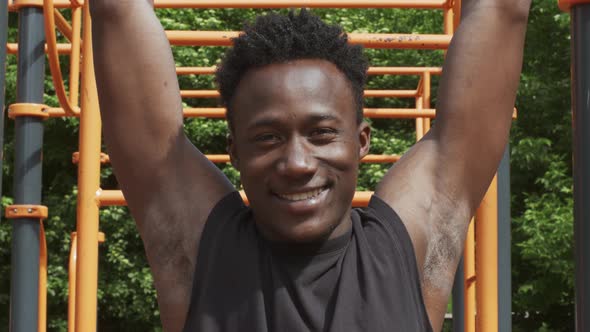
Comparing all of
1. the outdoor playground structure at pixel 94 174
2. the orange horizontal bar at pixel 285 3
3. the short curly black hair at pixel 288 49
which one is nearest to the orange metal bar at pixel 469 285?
the outdoor playground structure at pixel 94 174

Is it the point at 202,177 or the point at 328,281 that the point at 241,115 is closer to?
the point at 202,177

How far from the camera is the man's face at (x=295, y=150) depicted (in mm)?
1668

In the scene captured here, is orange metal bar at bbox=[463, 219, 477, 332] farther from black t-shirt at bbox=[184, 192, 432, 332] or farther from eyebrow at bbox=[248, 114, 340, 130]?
eyebrow at bbox=[248, 114, 340, 130]

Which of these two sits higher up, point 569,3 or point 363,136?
point 569,3

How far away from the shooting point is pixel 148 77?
5.83 feet

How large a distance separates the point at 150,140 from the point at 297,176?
0.30 meters

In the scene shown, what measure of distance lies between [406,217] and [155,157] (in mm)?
485

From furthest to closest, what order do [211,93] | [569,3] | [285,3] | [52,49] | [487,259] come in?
[211,93] < [52,49] < [285,3] < [487,259] < [569,3]

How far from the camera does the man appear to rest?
1670mm

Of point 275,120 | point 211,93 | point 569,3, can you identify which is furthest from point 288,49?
point 211,93

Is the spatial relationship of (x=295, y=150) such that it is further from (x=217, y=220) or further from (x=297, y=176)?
(x=217, y=220)

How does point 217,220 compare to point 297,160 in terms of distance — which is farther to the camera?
point 217,220

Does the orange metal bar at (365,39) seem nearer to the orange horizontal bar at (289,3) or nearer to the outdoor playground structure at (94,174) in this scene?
the outdoor playground structure at (94,174)

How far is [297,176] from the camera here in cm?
165
